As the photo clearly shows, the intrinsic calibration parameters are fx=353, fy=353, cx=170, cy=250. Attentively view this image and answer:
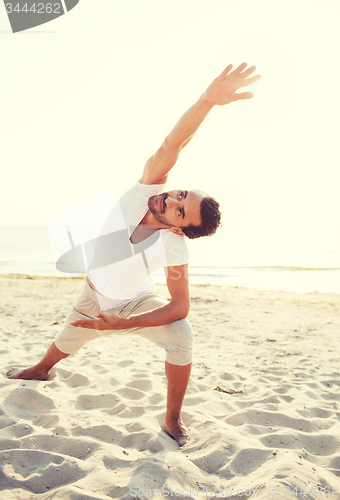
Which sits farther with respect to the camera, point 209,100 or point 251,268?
point 251,268

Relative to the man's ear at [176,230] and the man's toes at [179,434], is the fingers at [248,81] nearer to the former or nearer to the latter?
the man's ear at [176,230]

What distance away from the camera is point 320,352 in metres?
4.71

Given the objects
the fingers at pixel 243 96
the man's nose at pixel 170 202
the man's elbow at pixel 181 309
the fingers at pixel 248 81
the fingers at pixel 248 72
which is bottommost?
the man's elbow at pixel 181 309

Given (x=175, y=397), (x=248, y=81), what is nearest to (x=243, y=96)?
(x=248, y=81)

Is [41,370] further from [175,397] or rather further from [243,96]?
[243,96]

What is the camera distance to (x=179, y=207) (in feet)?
8.61

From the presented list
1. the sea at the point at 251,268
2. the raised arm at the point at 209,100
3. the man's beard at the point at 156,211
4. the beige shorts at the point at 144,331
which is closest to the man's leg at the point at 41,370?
the beige shorts at the point at 144,331

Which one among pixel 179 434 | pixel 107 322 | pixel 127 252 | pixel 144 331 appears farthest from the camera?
pixel 127 252

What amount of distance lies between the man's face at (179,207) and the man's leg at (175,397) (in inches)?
41.9

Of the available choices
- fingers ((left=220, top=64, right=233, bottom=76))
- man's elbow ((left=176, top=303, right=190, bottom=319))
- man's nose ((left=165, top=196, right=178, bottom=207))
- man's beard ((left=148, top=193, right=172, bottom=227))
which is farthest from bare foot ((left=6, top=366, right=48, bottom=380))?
fingers ((left=220, top=64, right=233, bottom=76))

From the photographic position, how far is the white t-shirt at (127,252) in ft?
8.98

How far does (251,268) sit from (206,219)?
534 inches

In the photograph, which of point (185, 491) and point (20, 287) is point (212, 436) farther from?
point (20, 287)

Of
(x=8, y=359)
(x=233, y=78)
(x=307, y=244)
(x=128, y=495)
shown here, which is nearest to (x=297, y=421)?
(x=128, y=495)
